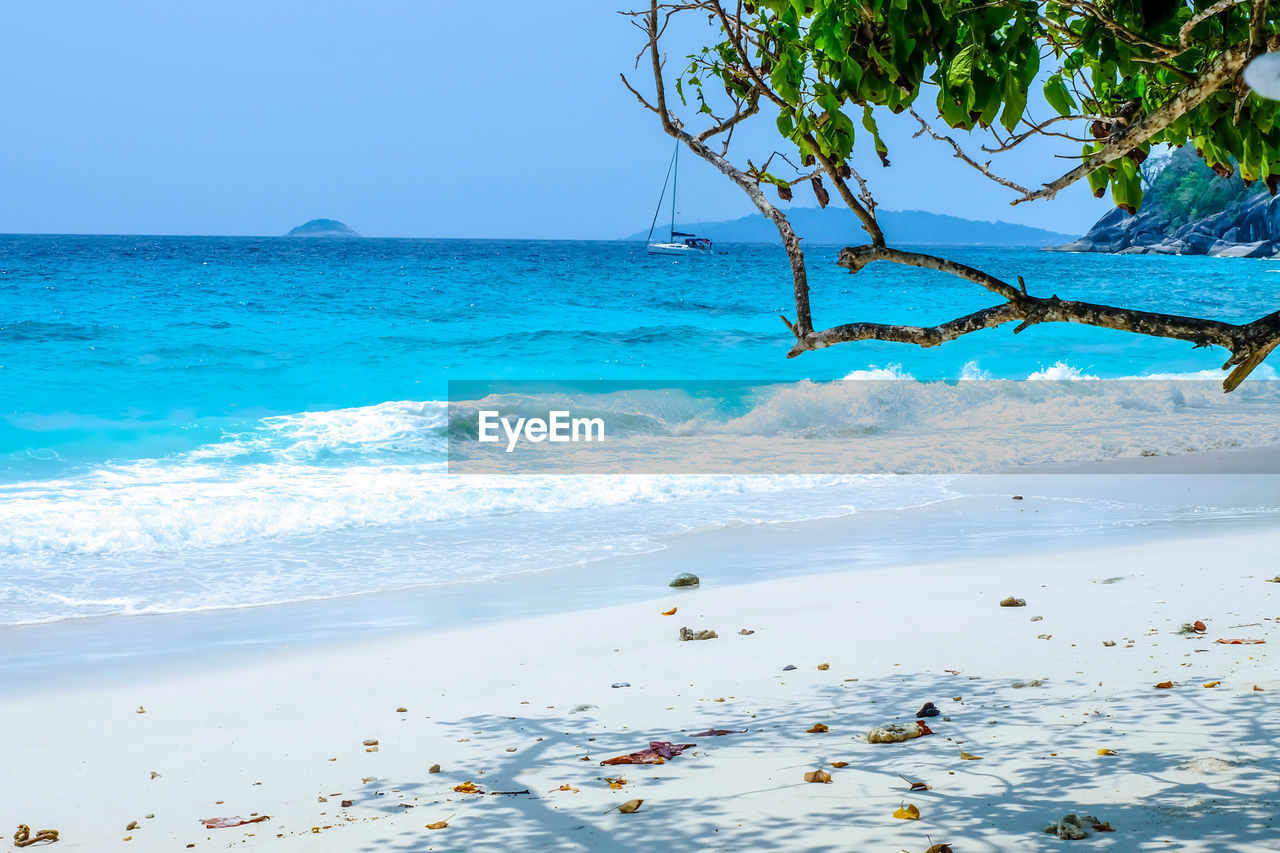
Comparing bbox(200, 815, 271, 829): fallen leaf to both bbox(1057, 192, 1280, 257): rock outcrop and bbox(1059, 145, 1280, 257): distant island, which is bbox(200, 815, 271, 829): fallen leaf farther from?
bbox(1059, 145, 1280, 257): distant island

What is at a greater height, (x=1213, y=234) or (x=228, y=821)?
(x=1213, y=234)

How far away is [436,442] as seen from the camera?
15.1 meters

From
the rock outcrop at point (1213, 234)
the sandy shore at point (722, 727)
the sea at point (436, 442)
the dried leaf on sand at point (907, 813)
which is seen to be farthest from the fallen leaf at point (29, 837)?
the rock outcrop at point (1213, 234)

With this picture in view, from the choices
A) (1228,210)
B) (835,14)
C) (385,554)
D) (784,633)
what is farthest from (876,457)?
(1228,210)

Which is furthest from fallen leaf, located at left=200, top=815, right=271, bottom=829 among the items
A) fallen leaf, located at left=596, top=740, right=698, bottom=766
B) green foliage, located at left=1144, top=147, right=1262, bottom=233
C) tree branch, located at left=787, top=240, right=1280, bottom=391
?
green foliage, located at left=1144, top=147, right=1262, bottom=233

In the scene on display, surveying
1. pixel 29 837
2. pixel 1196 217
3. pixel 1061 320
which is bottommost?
pixel 29 837

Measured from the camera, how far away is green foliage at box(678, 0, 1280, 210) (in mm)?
2404

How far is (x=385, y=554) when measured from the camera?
8188mm

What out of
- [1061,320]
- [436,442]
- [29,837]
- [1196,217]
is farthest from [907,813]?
[1196,217]

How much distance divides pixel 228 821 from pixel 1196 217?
87.4 m

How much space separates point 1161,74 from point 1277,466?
9531mm

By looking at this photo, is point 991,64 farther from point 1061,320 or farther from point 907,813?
point 907,813

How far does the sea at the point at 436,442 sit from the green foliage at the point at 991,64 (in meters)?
4.23

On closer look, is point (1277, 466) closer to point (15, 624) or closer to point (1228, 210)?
point (15, 624)
